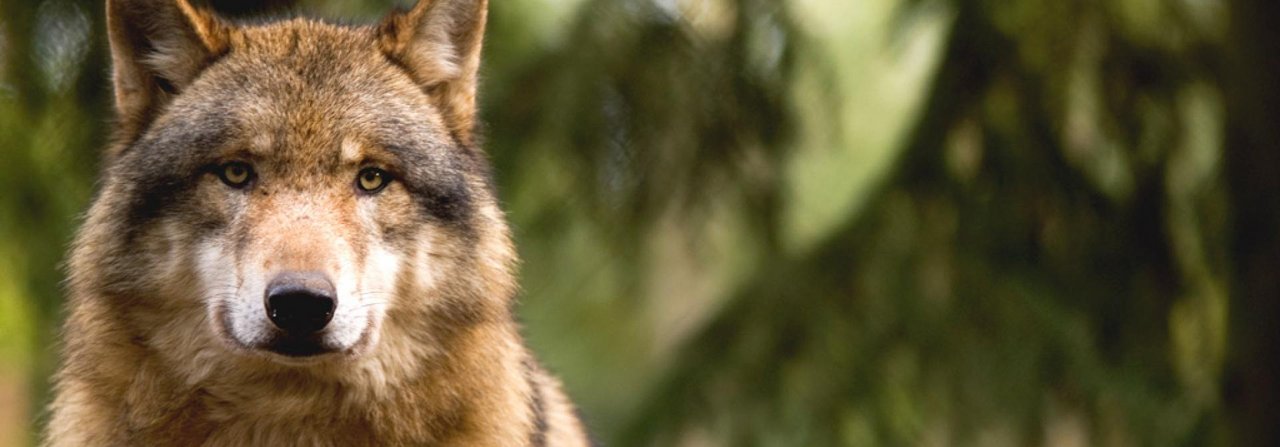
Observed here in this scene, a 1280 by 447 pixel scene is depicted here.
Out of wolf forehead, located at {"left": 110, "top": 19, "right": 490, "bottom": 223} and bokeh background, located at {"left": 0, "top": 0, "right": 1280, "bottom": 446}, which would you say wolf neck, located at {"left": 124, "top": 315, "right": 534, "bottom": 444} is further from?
bokeh background, located at {"left": 0, "top": 0, "right": 1280, "bottom": 446}

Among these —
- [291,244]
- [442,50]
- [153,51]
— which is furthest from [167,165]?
[442,50]

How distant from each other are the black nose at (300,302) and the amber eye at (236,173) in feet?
0.94

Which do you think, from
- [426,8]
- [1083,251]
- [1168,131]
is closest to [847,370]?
[1083,251]

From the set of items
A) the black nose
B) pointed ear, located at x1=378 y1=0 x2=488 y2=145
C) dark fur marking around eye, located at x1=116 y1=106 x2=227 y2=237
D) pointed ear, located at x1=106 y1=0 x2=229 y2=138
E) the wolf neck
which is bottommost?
the wolf neck

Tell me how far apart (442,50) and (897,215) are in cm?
250

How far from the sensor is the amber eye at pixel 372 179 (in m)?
2.73

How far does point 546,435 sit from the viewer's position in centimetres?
337

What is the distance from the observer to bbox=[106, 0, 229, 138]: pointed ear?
2840 mm

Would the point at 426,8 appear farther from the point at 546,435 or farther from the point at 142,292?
the point at 546,435

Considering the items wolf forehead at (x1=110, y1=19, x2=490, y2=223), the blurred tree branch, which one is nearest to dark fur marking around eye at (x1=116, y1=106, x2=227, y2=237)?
wolf forehead at (x1=110, y1=19, x2=490, y2=223)

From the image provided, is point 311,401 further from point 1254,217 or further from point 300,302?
point 1254,217

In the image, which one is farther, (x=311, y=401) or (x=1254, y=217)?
(x=1254, y=217)

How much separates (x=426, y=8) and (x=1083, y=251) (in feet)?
9.79

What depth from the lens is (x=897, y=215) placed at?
5066mm
